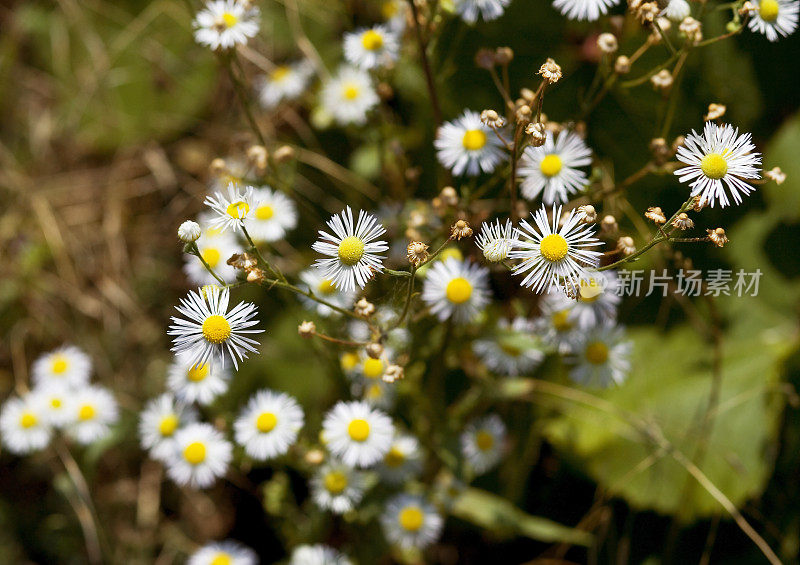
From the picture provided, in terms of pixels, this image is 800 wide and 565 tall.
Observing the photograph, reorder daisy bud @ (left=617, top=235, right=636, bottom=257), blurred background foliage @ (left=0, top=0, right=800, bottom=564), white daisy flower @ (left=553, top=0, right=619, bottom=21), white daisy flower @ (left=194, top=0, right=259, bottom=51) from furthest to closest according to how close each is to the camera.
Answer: blurred background foliage @ (left=0, top=0, right=800, bottom=564), white daisy flower @ (left=194, top=0, right=259, bottom=51), white daisy flower @ (left=553, top=0, right=619, bottom=21), daisy bud @ (left=617, top=235, right=636, bottom=257)

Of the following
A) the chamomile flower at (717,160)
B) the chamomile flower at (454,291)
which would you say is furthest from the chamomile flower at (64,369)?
the chamomile flower at (717,160)

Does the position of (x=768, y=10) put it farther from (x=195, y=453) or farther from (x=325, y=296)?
(x=195, y=453)

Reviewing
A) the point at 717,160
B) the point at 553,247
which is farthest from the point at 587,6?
the point at 553,247

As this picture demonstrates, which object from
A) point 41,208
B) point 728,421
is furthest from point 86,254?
point 728,421

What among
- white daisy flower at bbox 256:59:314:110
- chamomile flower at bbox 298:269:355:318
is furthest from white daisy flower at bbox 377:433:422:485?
white daisy flower at bbox 256:59:314:110

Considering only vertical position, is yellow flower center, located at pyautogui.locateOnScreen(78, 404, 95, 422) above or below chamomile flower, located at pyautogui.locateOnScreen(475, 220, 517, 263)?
below

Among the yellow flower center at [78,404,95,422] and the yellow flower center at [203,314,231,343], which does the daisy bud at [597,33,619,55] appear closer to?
the yellow flower center at [203,314,231,343]
